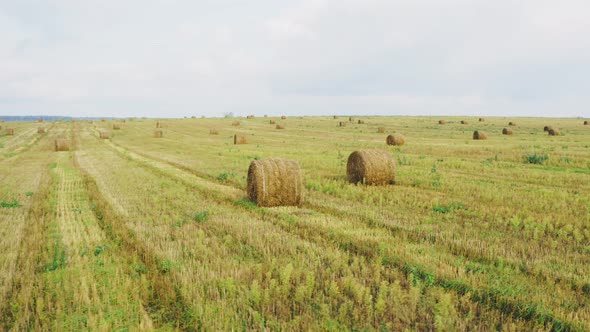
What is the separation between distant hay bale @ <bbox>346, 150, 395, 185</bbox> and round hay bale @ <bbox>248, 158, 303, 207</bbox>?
3.51m

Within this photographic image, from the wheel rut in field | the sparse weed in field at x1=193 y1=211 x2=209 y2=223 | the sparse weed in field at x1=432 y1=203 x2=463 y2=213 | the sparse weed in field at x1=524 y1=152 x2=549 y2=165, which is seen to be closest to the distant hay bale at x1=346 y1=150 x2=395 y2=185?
the sparse weed in field at x1=432 y1=203 x2=463 y2=213

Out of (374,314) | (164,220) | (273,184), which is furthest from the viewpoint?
(273,184)

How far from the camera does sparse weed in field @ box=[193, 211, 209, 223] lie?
368 inches

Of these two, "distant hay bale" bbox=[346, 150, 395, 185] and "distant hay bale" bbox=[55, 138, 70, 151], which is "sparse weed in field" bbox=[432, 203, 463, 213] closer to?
"distant hay bale" bbox=[346, 150, 395, 185]

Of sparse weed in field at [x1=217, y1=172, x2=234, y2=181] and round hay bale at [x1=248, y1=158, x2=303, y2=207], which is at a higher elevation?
round hay bale at [x1=248, y1=158, x2=303, y2=207]

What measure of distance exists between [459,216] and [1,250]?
974 centimetres

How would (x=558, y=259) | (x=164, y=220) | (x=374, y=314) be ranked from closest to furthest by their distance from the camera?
(x=374, y=314) → (x=558, y=259) → (x=164, y=220)

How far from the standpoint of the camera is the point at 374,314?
16.5ft

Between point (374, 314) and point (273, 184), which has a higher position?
point (273, 184)

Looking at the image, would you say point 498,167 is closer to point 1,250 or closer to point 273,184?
point 273,184

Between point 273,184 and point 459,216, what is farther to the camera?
point 273,184

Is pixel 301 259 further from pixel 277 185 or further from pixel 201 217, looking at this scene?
pixel 277 185

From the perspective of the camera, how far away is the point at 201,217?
370 inches

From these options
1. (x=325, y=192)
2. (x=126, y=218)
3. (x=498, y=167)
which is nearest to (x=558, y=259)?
(x=325, y=192)
